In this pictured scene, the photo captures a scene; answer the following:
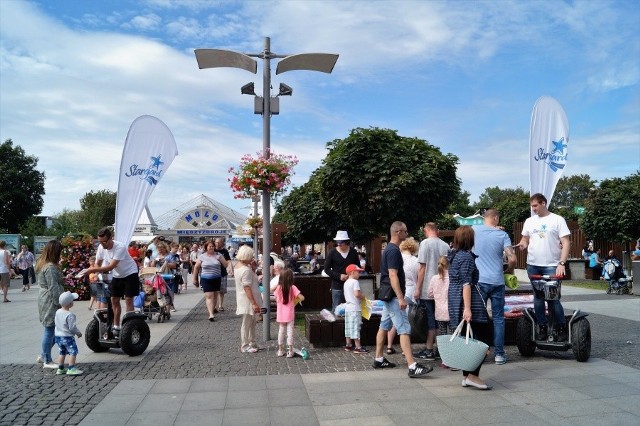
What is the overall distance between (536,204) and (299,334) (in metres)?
4.65

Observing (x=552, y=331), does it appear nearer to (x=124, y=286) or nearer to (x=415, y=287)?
(x=415, y=287)

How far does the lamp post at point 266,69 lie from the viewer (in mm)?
9266

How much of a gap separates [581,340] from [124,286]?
6.29m

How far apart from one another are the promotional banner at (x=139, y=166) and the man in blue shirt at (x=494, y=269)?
5336 mm

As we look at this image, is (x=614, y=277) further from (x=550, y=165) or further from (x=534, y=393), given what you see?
(x=534, y=393)

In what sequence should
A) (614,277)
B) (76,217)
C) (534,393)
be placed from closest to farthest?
(534,393) → (614,277) → (76,217)

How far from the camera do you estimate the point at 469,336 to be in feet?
19.1

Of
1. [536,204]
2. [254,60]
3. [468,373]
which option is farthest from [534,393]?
[254,60]

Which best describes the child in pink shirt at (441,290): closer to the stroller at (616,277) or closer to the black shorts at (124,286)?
the black shorts at (124,286)

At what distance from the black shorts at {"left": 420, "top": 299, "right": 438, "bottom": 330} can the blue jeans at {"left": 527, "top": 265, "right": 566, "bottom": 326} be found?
1330mm

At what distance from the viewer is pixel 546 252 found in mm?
7168

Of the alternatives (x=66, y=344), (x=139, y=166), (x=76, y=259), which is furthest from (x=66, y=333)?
(x=76, y=259)

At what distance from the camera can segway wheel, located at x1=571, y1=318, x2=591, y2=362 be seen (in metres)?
6.86

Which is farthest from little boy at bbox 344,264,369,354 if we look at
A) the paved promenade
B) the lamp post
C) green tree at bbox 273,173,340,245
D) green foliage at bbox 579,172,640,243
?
green tree at bbox 273,173,340,245
